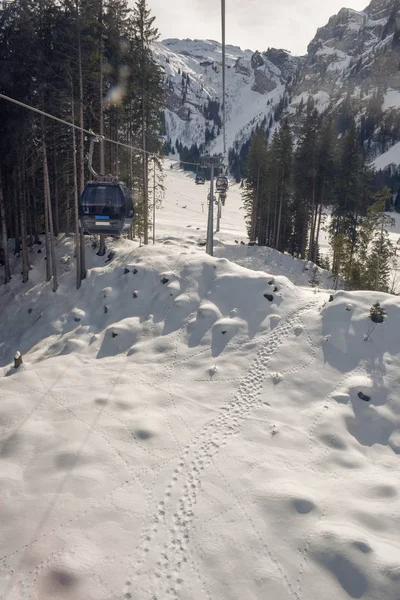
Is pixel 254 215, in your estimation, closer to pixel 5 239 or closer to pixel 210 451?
pixel 5 239

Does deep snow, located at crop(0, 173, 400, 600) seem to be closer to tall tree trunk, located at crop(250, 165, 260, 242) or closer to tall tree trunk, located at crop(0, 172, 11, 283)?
tall tree trunk, located at crop(0, 172, 11, 283)

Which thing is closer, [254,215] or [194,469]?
[194,469]

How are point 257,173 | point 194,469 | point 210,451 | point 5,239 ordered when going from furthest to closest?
1. point 257,173
2. point 5,239
3. point 210,451
4. point 194,469

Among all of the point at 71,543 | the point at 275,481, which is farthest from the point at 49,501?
the point at 275,481

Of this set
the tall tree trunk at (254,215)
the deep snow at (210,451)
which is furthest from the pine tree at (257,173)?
the deep snow at (210,451)

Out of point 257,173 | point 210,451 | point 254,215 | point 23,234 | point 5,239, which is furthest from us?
point 254,215

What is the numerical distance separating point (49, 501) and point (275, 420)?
5084mm

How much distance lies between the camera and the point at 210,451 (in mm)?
7844

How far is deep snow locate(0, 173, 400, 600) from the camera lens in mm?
5516

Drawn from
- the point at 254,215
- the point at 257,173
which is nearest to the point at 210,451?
the point at 257,173

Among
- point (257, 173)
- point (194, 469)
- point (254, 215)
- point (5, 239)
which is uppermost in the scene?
point (257, 173)

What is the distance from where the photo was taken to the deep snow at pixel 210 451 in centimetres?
552

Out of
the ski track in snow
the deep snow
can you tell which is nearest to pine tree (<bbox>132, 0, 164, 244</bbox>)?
the deep snow

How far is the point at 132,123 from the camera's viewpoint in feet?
81.8
